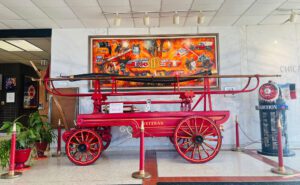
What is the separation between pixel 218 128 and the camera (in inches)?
172

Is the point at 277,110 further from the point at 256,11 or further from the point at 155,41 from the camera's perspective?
the point at 155,41

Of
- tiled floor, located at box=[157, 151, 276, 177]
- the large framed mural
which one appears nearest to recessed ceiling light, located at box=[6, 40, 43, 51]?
the large framed mural

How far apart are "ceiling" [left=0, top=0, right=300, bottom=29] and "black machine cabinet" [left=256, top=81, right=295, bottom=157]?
177 centimetres

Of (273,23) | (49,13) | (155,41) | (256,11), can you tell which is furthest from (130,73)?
(273,23)

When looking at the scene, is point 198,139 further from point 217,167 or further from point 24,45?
point 24,45

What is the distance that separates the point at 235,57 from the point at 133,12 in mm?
2906

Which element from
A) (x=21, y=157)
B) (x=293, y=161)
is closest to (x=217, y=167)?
(x=293, y=161)

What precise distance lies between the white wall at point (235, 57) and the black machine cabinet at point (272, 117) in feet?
2.58

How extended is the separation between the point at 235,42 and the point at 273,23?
3.51 ft

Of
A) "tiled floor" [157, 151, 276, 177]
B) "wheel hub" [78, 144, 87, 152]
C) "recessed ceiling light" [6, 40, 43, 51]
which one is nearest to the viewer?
"tiled floor" [157, 151, 276, 177]

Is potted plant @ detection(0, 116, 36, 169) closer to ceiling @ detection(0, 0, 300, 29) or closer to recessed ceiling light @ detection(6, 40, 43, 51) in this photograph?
ceiling @ detection(0, 0, 300, 29)

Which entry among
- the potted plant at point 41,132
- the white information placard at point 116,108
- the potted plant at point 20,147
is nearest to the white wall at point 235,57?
the potted plant at point 41,132

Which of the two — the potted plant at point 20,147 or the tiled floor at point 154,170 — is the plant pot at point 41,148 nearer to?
the tiled floor at point 154,170

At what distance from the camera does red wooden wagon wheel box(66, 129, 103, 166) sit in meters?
→ 4.28
